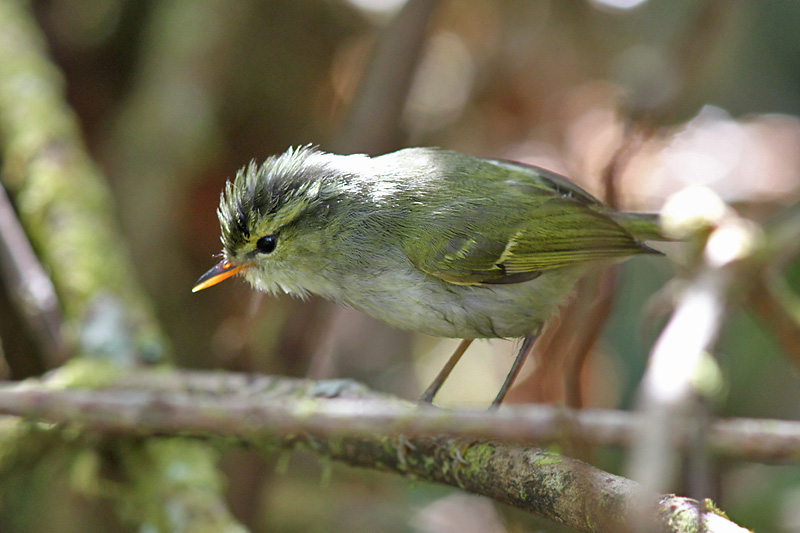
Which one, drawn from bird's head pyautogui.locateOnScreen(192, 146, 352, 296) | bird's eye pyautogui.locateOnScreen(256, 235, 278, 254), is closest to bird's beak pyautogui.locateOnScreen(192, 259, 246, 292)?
bird's head pyautogui.locateOnScreen(192, 146, 352, 296)

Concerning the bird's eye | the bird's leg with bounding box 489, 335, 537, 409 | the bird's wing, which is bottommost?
the bird's leg with bounding box 489, 335, 537, 409

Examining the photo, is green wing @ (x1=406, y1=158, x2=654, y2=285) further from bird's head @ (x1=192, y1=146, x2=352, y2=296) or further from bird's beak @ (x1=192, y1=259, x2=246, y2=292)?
bird's beak @ (x1=192, y1=259, x2=246, y2=292)

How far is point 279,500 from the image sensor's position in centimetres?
399

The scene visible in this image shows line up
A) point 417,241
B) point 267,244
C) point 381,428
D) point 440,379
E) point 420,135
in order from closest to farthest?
point 381,428
point 417,241
point 267,244
point 440,379
point 420,135

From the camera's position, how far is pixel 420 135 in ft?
16.9

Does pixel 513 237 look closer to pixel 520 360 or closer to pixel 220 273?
pixel 520 360

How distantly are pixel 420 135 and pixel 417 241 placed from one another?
2674 mm

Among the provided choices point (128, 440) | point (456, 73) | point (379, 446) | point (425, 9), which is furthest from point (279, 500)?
point (456, 73)

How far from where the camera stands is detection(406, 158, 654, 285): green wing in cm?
259

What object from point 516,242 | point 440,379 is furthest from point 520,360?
point 516,242

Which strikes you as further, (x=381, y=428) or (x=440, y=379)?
(x=440, y=379)

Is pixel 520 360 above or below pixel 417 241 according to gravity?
below

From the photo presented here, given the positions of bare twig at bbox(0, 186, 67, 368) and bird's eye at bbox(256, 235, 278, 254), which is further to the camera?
bare twig at bbox(0, 186, 67, 368)

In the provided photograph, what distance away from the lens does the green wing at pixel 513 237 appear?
2.59 meters
